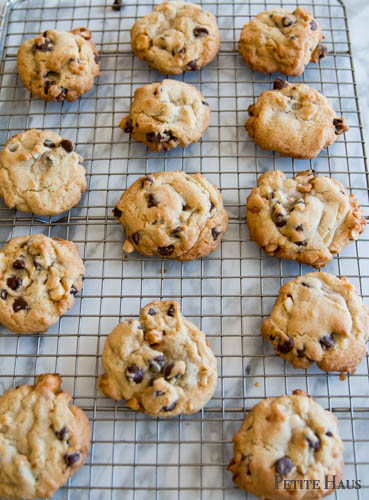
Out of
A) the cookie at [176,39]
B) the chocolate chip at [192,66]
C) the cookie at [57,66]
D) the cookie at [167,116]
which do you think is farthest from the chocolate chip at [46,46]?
the chocolate chip at [192,66]

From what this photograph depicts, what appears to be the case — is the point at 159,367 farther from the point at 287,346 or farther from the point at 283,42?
the point at 283,42

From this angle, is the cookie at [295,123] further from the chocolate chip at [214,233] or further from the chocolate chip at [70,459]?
the chocolate chip at [70,459]

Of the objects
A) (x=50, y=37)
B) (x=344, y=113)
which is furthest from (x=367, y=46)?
(x=50, y=37)

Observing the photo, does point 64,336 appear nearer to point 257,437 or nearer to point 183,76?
point 257,437

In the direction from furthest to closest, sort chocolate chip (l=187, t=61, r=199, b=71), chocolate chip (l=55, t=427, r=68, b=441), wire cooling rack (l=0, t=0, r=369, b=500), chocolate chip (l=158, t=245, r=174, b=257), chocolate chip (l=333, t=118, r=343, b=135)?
chocolate chip (l=187, t=61, r=199, b=71) < chocolate chip (l=333, t=118, r=343, b=135) < chocolate chip (l=158, t=245, r=174, b=257) < wire cooling rack (l=0, t=0, r=369, b=500) < chocolate chip (l=55, t=427, r=68, b=441)

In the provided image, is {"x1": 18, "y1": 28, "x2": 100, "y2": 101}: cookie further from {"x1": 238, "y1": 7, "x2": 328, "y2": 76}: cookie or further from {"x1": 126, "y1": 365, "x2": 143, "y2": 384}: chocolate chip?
{"x1": 126, "y1": 365, "x2": 143, "y2": 384}: chocolate chip

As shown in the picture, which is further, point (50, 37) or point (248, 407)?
point (50, 37)

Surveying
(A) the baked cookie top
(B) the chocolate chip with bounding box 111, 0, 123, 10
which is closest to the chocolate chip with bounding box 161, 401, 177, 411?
(A) the baked cookie top
